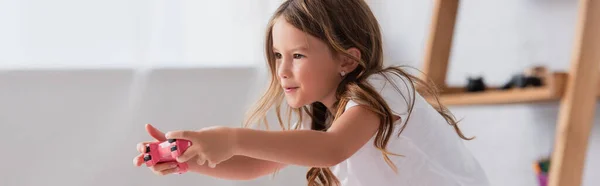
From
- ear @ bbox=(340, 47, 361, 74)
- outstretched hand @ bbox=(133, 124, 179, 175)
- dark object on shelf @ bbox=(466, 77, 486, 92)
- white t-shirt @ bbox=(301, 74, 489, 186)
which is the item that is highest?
ear @ bbox=(340, 47, 361, 74)

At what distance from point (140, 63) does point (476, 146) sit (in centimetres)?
81

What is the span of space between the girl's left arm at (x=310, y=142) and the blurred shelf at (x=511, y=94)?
1.44 ft

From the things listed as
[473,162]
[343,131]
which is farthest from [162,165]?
[473,162]

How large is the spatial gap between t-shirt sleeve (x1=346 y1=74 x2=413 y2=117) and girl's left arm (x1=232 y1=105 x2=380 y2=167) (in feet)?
0.23

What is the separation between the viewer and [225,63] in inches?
69.1

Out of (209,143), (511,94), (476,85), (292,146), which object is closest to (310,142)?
(292,146)

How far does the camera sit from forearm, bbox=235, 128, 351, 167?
0.84m

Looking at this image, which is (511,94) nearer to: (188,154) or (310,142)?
(310,142)

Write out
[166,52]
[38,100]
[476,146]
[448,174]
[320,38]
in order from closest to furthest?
[320,38]
[448,174]
[38,100]
[166,52]
[476,146]

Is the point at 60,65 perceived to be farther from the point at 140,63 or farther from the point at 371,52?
the point at 371,52

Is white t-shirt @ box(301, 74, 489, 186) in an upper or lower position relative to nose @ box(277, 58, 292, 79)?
lower

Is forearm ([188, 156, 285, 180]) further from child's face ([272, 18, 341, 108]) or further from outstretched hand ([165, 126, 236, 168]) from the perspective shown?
outstretched hand ([165, 126, 236, 168])

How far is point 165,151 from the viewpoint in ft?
2.79

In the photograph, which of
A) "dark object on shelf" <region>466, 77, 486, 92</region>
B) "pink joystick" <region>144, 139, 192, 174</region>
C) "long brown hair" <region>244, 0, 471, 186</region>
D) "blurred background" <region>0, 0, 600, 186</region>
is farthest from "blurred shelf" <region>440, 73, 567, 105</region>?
"pink joystick" <region>144, 139, 192, 174</region>
